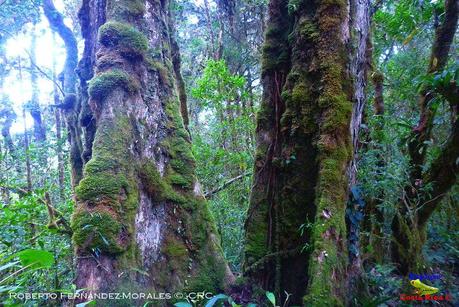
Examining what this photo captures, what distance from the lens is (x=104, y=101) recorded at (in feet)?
12.2

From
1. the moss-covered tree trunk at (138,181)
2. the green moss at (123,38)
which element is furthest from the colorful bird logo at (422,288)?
the green moss at (123,38)

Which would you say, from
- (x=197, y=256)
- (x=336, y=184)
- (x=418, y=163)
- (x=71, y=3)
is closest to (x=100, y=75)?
(x=197, y=256)

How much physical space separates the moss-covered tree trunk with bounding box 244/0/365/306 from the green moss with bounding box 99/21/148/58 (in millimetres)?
1602

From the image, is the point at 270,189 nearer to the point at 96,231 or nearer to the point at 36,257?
the point at 96,231

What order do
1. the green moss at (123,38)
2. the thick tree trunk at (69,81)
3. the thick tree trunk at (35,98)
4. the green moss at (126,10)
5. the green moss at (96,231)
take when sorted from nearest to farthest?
the green moss at (96,231) < the green moss at (123,38) < the green moss at (126,10) < the thick tree trunk at (69,81) < the thick tree trunk at (35,98)

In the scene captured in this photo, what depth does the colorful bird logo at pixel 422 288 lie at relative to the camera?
321 centimetres

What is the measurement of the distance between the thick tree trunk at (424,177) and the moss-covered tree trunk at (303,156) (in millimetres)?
1117

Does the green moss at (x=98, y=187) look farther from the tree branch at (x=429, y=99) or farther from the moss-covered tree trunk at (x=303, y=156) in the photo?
the tree branch at (x=429, y=99)

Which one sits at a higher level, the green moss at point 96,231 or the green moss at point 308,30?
the green moss at point 308,30

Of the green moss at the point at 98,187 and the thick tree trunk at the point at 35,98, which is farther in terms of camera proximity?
the thick tree trunk at the point at 35,98

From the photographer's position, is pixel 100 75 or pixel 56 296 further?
pixel 100 75

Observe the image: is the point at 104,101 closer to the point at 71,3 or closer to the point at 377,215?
the point at 377,215

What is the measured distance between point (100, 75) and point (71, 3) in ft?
43.7

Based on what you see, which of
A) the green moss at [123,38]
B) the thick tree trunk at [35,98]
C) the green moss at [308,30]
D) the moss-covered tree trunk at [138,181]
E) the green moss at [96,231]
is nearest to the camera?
the green moss at [96,231]
